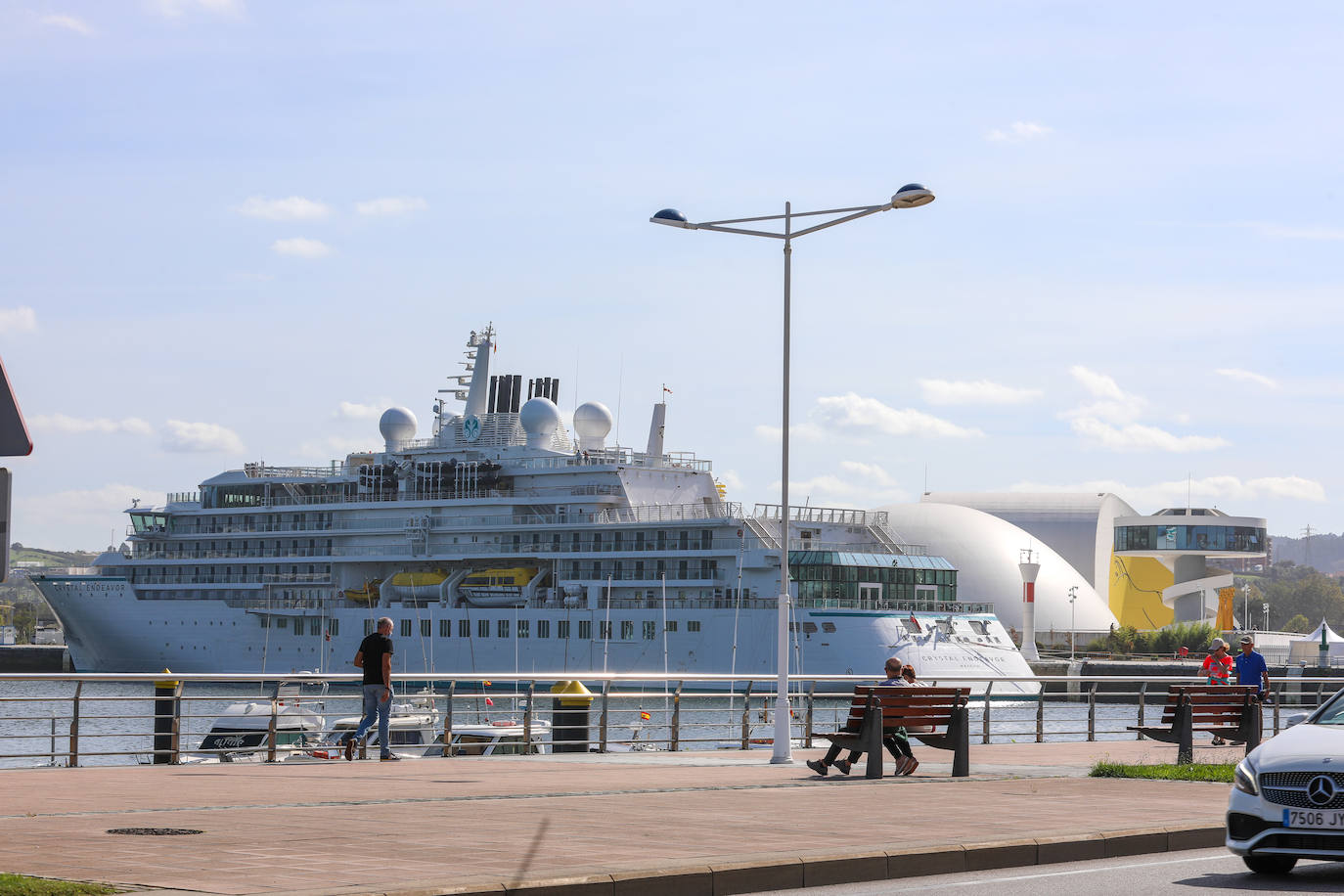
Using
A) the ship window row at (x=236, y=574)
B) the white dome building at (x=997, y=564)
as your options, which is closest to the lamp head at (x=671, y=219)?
the ship window row at (x=236, y=574)

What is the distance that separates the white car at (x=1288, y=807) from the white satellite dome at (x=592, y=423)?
236 feet

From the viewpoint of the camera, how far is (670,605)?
71.6m

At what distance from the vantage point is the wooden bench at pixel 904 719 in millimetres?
17875

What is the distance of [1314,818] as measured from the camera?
10789mm

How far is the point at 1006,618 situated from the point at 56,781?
90.3 metres

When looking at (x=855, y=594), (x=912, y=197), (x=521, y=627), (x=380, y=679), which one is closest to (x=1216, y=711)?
(x=912, y=197)

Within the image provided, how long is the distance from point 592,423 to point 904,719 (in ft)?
214

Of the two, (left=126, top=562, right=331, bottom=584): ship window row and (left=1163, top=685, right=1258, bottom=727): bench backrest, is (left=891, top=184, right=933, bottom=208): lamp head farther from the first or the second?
(left=126, top=562, right=331, bottom=584): ship window row

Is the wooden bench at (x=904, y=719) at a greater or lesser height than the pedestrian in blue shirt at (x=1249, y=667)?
lesser

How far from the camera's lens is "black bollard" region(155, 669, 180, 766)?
19.4m

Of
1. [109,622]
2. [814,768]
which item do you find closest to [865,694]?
[814,768]

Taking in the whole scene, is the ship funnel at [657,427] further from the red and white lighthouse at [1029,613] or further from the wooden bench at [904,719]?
the wooden bench at [904,719]

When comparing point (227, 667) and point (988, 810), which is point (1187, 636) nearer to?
point (227, 667)

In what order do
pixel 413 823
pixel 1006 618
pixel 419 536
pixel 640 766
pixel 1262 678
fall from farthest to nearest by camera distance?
pixel 1006 618
pixel 419 536
pixel 1262 678
pixel 640 766
pixel 413 823
